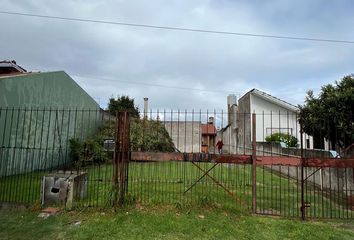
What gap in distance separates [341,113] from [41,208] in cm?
983

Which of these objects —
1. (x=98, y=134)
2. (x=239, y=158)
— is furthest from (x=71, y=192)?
(x=98, y=134)

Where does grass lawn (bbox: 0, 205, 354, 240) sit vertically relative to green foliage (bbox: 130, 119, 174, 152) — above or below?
below

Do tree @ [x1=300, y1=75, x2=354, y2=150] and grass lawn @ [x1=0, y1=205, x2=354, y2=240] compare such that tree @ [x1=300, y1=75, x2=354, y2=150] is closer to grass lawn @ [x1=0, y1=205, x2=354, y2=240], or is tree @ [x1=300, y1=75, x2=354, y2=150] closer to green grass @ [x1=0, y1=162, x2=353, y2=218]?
green grass @ [x1=0, y1=162, x2=353, y2=218]

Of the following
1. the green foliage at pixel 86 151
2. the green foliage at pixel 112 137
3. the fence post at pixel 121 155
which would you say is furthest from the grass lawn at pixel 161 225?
the green foliage at pixel 86 151

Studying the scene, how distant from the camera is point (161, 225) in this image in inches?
209

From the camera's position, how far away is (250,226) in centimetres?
535

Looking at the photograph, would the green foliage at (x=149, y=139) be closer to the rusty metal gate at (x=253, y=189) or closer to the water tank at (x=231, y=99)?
the rusty metal gate at (x=253, y=189)

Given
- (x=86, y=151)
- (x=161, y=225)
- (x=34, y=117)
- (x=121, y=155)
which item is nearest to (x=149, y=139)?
(x=86, y=151)

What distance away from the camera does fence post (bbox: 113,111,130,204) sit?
245 inches

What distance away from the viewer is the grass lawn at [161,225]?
16.0 ft

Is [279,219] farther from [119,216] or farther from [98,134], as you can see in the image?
[98,134]

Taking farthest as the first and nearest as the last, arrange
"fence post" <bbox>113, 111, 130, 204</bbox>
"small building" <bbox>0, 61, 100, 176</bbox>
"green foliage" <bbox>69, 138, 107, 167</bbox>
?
"green foliage" <bbox>69, 138, 107, 167</bbox>
"small building" <bbox>0, 61, 100, 176</bbox>
"fence post" <bbox>113, 111, 130, 204</bbox>

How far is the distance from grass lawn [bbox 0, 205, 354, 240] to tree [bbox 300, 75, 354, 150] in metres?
4.92

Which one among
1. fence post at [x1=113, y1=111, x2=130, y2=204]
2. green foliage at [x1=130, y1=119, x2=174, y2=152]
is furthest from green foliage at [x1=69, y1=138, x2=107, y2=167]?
fence post at [x1=113, y1=111, x2=130, y2=204]
